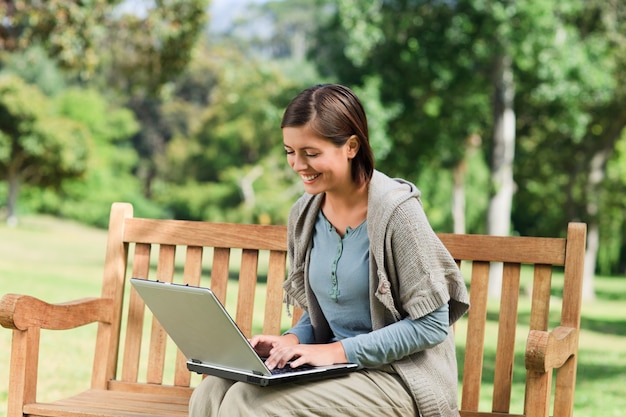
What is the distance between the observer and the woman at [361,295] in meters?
2.75

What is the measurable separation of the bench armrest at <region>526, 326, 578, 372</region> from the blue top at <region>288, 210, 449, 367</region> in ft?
0.83

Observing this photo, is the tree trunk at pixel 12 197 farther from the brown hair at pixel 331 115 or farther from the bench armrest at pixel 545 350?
the bench armrest at pixel 545 350

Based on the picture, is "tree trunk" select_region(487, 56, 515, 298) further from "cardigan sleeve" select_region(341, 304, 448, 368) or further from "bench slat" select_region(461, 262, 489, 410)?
"cardigan sleeve" select_region(341, 304, 448, 368)

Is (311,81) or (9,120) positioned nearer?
(311,81)

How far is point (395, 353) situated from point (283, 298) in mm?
828

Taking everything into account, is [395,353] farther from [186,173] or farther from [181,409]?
[186,173]

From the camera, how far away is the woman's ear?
2.89 metres

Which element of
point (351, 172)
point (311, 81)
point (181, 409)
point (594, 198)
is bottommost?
point (181, 409)

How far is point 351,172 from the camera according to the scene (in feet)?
9.74

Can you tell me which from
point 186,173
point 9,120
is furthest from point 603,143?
point 186,173

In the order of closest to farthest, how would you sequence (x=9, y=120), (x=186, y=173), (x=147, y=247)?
(x=147, y=247), (x=9, y=120), (x=186, y=173)

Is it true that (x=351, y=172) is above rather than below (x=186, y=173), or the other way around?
below

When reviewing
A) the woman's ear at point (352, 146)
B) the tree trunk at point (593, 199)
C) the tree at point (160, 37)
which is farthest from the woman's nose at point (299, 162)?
the tree trunk at point (593, 199)

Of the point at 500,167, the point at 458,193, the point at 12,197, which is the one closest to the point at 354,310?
the point at 500,167
